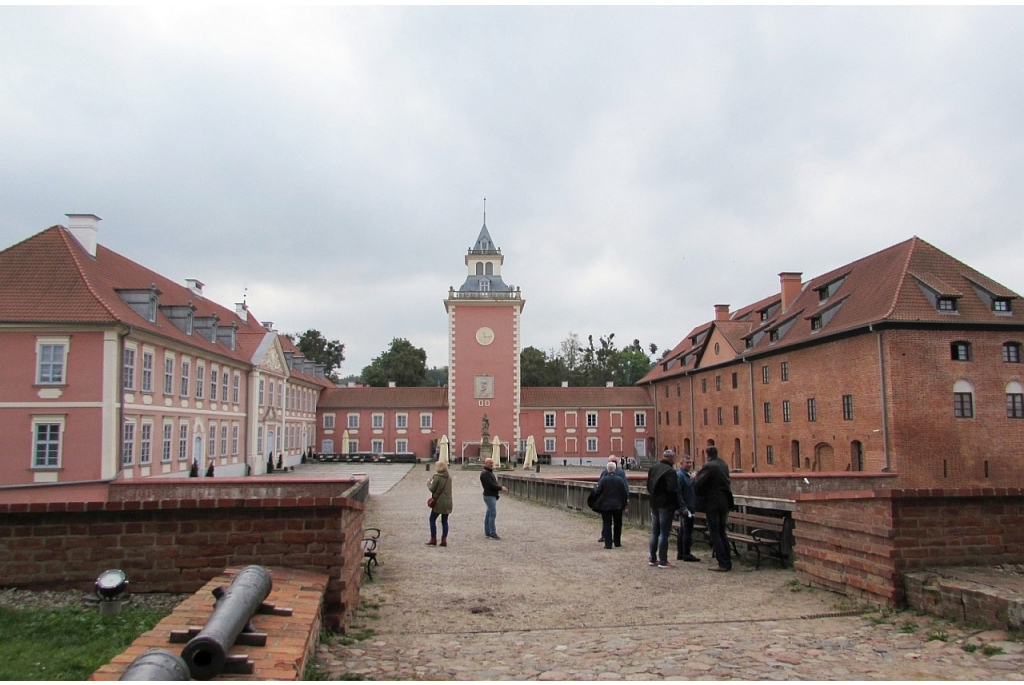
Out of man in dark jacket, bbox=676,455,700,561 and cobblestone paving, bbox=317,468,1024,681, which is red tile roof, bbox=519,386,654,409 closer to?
man in dark jacket, bbox=676,455,700,561

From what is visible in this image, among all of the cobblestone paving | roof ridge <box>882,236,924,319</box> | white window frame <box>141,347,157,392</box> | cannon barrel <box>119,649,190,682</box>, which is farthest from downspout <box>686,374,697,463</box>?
cannon barrel <box>119,649,190,682</box>

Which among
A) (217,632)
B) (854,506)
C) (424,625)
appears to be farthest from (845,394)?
(217,632)

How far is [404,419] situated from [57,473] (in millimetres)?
33589

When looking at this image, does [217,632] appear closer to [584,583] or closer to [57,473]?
[584,583]

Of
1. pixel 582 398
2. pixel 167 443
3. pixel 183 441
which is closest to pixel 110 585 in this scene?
pixel 167 443

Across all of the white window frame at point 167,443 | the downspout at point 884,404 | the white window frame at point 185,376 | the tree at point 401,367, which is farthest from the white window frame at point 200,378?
the tree at point 401,367

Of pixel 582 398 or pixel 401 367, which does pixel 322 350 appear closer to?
pixel 401 367

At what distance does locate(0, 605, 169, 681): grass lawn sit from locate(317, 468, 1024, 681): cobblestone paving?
1423 millimetres

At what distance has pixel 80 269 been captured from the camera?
84.1 ft

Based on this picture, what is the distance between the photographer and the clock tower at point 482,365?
53906mm

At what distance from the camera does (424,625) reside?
707 centimetres

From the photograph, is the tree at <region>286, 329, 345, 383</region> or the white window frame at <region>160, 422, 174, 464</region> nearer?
the white window frame at <region>160, 422, 174, 464</region>

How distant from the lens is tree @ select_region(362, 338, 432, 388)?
78.2m

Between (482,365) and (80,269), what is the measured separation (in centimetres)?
3179
